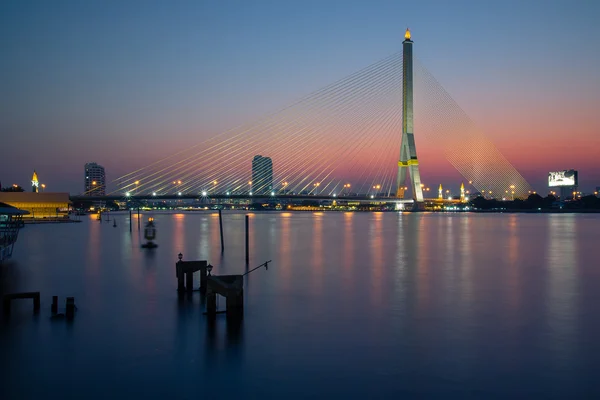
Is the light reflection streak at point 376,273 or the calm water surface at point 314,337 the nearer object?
the calm water surface at point 314,337

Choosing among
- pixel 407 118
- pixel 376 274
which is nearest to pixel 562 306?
pixel 376 274

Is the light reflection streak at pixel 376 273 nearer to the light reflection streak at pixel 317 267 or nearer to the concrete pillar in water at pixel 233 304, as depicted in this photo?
the light reflection streak at pixel 317 267

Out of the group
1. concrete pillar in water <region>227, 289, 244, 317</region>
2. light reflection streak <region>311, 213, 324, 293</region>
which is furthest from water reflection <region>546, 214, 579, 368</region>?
light reflection streak <region>311, 213, 324, 293</region>

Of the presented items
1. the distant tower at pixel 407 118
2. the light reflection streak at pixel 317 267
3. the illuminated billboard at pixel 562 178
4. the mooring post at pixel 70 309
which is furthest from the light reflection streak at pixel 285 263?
the illuminated billboard at pixel 562 178

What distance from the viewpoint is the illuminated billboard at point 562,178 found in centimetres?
13050

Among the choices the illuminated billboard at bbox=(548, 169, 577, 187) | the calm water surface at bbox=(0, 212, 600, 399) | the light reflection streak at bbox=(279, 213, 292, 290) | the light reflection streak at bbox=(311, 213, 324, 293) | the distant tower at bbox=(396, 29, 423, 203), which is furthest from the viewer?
the illuminated billboard at bbox=(548, 169, 577, 187)

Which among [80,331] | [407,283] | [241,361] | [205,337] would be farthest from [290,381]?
[407,283]

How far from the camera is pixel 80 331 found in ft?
33.1

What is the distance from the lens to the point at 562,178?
437 feet

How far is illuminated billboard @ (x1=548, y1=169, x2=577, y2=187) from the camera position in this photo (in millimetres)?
130500

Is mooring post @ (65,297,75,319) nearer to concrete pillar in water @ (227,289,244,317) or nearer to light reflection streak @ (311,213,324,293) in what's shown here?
concrete pillar in water @ (227,289,244,317)

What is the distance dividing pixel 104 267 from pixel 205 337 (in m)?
12.8

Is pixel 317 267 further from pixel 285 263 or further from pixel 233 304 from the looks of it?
pixel 233 304

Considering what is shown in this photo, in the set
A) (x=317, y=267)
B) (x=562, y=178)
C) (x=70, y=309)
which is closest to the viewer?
(x=70, y=309)
